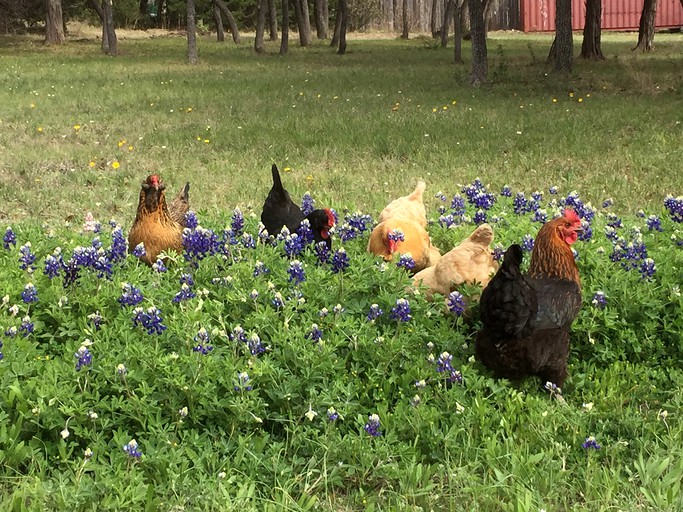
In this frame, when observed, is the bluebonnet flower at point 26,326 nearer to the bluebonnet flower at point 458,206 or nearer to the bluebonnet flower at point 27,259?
the bluebonnet flower at point 27,259

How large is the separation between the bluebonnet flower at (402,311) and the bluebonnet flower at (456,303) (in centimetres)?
29

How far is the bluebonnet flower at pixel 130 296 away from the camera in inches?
165

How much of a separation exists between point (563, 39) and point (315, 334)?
599 inches

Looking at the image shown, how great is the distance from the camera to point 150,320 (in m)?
3.98

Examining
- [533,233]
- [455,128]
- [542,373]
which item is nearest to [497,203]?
[533,233]

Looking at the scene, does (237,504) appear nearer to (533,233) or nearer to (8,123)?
(533,233)

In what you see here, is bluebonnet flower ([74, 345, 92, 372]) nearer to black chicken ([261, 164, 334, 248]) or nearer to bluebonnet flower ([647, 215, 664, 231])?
black chicken ([261, 164, 334, 248])

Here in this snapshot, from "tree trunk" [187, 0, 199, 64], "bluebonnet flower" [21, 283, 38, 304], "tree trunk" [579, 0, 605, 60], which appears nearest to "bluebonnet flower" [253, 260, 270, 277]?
"bluebonnet flower" [21, 283, 38, 304]

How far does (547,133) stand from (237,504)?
8804mm

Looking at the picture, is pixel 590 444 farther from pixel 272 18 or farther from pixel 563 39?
pixel 272 18

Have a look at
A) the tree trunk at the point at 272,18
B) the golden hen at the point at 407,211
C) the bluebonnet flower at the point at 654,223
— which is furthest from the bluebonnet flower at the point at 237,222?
the tree trunk at the point at 272,18

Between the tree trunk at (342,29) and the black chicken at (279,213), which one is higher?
the tree trunk at (342,29)

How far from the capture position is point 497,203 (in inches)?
260

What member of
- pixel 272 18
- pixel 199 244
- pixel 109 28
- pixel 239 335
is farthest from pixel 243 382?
pixel 272 18
